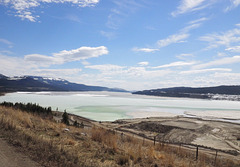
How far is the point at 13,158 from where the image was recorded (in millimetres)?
5488

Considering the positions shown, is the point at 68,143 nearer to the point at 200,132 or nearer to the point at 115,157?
the point at 115,157

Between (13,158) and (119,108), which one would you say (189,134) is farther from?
(119,108)

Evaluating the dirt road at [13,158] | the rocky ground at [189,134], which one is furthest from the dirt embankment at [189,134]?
the dirt road at [13,158]

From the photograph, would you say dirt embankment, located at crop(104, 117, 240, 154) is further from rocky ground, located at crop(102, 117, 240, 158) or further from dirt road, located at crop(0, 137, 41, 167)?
dirt road, located at crop(0, 137, 41, 167)

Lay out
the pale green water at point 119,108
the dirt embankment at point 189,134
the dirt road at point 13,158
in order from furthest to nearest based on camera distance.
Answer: the pale green water at point 119,108, the dirt embankment at point 189,134, the dirt road at point 13,158

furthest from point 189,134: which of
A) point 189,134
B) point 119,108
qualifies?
point 119,108

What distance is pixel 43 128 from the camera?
→ 34.1 ft

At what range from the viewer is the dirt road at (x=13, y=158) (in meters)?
5.12

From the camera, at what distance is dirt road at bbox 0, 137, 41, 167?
512 centimetres

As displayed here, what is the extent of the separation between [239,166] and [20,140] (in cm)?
1175

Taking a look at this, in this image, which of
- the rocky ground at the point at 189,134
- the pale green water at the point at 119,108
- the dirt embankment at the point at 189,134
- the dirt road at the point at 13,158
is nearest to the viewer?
the dirt road at the point at 13,158

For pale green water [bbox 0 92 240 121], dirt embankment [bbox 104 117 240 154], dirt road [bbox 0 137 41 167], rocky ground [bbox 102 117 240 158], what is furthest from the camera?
pale green water [bbox 0 92 240 121]

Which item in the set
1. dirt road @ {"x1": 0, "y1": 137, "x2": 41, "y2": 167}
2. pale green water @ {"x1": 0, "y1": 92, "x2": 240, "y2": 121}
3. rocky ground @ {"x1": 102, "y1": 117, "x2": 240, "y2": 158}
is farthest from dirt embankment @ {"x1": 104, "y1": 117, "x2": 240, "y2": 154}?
dirt road @ {"x1": 0, "y1": 137, "x2": 41, "y2": 167}

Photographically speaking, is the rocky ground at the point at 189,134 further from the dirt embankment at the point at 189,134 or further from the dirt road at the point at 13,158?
the dirt road at the point at 13,158
